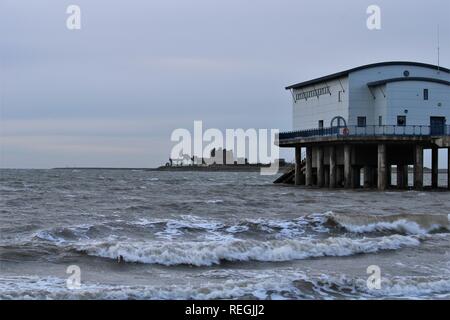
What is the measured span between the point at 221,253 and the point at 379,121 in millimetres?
28825

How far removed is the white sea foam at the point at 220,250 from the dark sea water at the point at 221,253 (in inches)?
1.0

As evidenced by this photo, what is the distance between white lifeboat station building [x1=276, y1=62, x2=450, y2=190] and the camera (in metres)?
40.8

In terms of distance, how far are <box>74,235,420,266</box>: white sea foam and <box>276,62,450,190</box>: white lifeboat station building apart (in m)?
23.7

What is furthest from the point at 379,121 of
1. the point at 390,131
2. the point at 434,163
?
the point at 434,163

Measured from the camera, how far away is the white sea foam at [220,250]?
15266 mm

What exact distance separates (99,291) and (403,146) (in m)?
36.3

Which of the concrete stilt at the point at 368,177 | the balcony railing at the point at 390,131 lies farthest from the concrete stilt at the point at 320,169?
the balcony railing at the point at 390,131

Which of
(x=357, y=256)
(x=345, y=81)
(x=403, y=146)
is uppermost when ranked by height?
(x=345, y=81)

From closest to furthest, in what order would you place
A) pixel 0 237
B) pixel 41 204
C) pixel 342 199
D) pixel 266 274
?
pixel 266 274 < pixel 0 237 < pixel 41 204 < pixel 342 199

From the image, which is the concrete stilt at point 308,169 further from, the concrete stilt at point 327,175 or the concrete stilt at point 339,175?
the concrete stilt at point 339,175

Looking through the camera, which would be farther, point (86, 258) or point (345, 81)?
point (345, 81)

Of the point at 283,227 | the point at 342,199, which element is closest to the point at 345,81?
the point at 342,199
